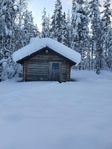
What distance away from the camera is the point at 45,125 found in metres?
8.39

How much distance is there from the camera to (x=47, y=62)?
31578 millimetres

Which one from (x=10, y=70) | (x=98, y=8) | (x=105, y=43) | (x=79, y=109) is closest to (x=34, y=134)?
(x=79, y=109)

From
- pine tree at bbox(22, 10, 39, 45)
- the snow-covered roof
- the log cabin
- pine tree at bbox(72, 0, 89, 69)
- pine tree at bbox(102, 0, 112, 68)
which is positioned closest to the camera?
the snow-covered roof

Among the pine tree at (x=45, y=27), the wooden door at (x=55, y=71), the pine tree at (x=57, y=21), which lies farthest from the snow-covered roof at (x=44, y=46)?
the pine tree at (x=45, y=27)

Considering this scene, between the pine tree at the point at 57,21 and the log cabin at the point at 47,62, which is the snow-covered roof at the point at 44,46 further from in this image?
the pine tree at the point at 57,21

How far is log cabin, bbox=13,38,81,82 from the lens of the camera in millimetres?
31125

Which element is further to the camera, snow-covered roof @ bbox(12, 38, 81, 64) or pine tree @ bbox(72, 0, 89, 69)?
pine tree @ bbox(72, 0, 89, 69)

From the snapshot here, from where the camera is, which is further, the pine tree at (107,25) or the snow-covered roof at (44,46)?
the pine tree at (107,25)

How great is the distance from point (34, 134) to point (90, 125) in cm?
160

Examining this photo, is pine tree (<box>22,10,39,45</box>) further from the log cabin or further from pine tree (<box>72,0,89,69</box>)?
the log cabin

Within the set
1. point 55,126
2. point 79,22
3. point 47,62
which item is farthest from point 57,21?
point 55,126

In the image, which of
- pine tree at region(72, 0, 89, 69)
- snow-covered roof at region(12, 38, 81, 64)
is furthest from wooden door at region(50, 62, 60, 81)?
pine tree at region(72, 0, 89, 69)

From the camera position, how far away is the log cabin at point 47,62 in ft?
102

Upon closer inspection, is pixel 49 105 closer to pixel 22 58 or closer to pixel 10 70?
pixel 22 58
